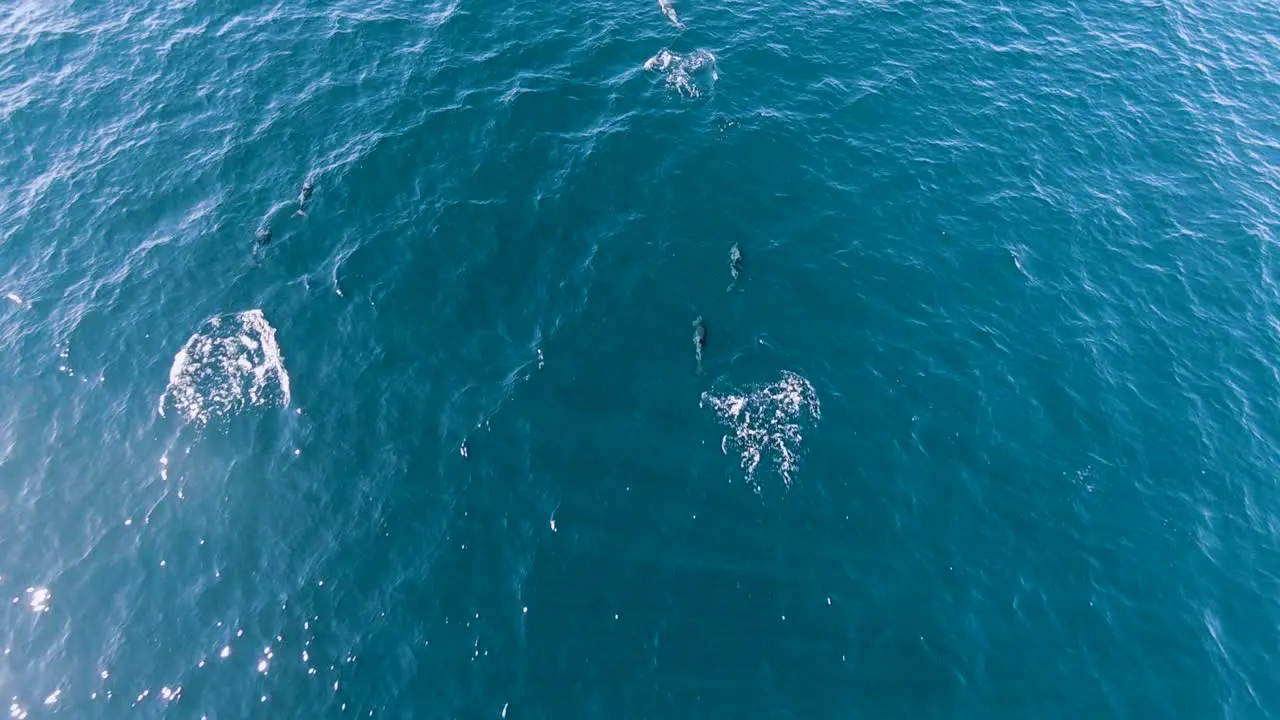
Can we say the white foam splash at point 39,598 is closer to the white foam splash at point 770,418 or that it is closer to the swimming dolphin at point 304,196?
the swimming dolphin at point 304,196

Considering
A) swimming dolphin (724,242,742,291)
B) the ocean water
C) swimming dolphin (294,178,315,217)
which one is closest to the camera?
the ocean water

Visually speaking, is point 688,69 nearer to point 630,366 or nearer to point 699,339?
point 699,339

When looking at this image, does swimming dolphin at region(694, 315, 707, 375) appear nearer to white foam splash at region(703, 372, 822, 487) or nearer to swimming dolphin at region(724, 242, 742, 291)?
white foam splash at region(703, 372, 822, 487)

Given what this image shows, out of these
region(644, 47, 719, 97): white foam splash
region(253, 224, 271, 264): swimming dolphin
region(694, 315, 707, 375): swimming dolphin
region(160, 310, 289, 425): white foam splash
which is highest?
region(644, 47, 719, 97): white foam splash

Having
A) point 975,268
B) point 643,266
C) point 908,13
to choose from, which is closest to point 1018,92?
point 908,13

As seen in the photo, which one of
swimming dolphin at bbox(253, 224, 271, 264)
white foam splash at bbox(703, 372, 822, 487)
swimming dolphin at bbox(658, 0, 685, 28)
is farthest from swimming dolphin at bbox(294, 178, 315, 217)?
swimming dolphin at bbox(658, 0, 685, 28)

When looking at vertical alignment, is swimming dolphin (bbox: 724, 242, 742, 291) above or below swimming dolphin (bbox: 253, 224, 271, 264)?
above

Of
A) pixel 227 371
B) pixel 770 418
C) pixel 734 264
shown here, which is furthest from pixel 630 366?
pixel 227 371
